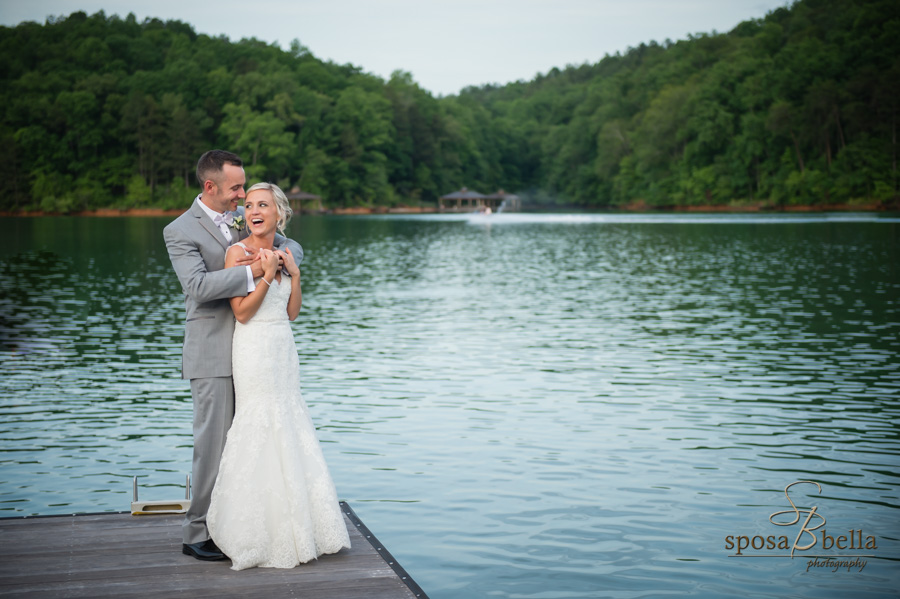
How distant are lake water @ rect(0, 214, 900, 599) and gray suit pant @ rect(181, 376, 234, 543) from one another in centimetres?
217

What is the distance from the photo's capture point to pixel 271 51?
520 feet

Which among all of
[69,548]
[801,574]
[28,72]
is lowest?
[801,574]

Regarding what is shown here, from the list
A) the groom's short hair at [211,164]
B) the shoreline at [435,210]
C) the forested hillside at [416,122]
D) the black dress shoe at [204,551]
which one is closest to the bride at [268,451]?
the black dress shoe at [204,551]

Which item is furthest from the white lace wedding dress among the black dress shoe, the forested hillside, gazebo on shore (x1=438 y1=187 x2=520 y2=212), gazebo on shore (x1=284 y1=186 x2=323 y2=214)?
gazebo on shore (x1=438 y1=187 x2=520 y2=212)

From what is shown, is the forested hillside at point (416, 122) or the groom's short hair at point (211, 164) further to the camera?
the forested hillside at point (416, 122)

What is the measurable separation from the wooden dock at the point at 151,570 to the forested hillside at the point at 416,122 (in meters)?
104

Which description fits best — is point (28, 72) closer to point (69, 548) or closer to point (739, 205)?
point (739, 205)

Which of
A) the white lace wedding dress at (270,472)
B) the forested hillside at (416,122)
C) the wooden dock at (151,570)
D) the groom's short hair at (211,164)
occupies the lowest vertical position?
the wooden dock at (151,570)

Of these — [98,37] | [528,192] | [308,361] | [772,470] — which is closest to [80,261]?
[308,361]

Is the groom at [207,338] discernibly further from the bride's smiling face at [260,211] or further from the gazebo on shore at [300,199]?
the gazebo on shore at [300,199]

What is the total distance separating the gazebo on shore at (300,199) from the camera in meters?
122

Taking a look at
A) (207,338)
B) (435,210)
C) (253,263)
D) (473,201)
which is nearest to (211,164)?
(253,263)

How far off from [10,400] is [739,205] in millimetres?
107756

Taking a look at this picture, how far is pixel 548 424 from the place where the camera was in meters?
11.9
